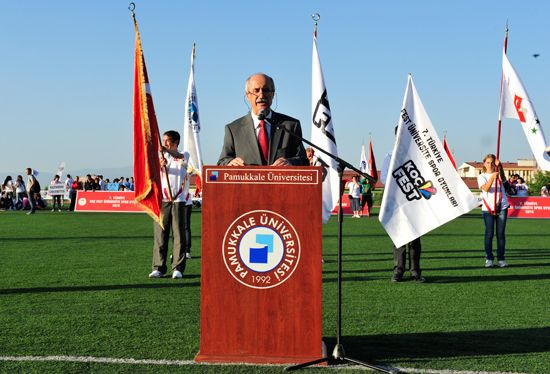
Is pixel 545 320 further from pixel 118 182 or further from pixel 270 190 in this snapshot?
pixel 118 182

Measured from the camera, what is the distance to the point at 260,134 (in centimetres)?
518

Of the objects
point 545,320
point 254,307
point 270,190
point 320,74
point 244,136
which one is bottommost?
point 545,320

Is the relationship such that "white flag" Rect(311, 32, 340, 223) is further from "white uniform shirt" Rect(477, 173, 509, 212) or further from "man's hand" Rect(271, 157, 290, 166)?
"man's hand" Rect(271, 157, 290, 166)

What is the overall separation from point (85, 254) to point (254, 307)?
8.99 metres

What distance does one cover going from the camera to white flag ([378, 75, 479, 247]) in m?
8.00

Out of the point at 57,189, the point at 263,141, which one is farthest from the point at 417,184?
the point at 57,189

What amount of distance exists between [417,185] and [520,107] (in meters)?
3.55

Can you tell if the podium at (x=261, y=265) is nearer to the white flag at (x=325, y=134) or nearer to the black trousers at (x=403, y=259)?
the black trousers at (x=403, y=259)

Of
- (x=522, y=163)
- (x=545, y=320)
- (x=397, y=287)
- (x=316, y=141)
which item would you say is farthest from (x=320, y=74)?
(x=522, y=163)

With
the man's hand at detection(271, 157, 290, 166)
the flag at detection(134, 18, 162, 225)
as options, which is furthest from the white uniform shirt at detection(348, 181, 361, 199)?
the man's hand at detection(271, 157, 290, 166)

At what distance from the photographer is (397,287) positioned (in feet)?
28.4

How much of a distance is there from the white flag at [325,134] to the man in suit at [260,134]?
6614mm

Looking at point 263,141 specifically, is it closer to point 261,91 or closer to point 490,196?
point 261,91

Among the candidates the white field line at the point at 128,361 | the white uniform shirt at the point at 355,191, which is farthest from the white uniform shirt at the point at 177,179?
the white uniform shirt at the point at 355,191
